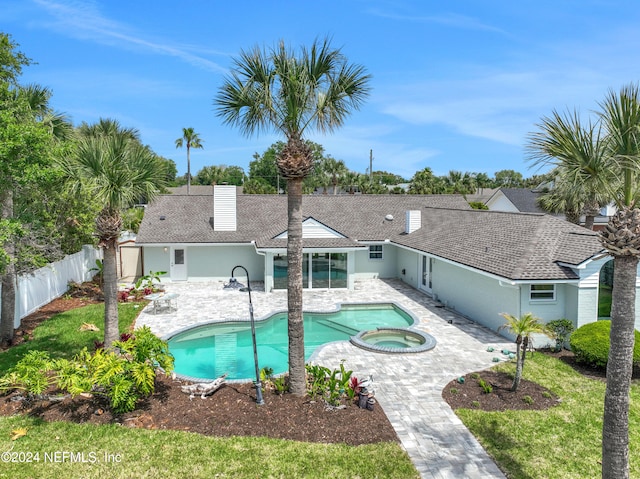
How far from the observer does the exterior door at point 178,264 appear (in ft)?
87.2

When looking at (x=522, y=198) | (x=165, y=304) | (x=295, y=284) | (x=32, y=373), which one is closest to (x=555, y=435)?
(x=295, y=284)

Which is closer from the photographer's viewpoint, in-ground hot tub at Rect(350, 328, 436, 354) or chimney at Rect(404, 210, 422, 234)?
in-ground hot tub at Rect(350, 328, 436, 354)

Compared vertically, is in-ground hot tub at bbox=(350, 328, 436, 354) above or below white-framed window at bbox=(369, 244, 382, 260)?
below

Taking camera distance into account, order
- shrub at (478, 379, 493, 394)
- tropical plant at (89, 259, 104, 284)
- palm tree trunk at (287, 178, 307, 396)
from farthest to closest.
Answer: tropical plant at (89, 259, 104, 284) → shrub at (478, 379, 493, 394) → palm tree trunk at (287, 178, 307, 396)

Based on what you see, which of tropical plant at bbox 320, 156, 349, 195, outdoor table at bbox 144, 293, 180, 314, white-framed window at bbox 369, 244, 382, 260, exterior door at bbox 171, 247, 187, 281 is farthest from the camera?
tropical plant at bbox 320, 156, 349, 195

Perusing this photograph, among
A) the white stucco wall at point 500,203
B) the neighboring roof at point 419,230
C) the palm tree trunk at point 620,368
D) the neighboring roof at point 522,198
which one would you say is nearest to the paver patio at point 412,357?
the palm tree trunk at point 620,368

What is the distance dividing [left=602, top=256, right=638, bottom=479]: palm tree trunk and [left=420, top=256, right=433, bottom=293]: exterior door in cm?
1714

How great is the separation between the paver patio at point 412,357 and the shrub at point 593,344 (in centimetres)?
241

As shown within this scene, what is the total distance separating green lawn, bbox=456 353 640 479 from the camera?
789 centimetres

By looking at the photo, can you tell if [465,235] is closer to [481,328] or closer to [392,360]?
[481,328]

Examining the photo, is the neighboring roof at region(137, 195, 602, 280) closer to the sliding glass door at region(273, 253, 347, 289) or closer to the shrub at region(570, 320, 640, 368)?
the sliding glass door at region(273, 253, 347, 289)

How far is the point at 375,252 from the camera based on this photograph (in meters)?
28.5

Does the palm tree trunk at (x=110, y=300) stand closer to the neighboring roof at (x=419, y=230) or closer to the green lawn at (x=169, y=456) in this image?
the green lawn at (x=169, y=456)

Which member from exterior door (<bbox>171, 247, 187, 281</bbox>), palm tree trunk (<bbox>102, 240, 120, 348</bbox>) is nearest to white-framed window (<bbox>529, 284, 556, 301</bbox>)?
palm tree trunk (<bbox>102, 240, 120, 348</bbox>)
